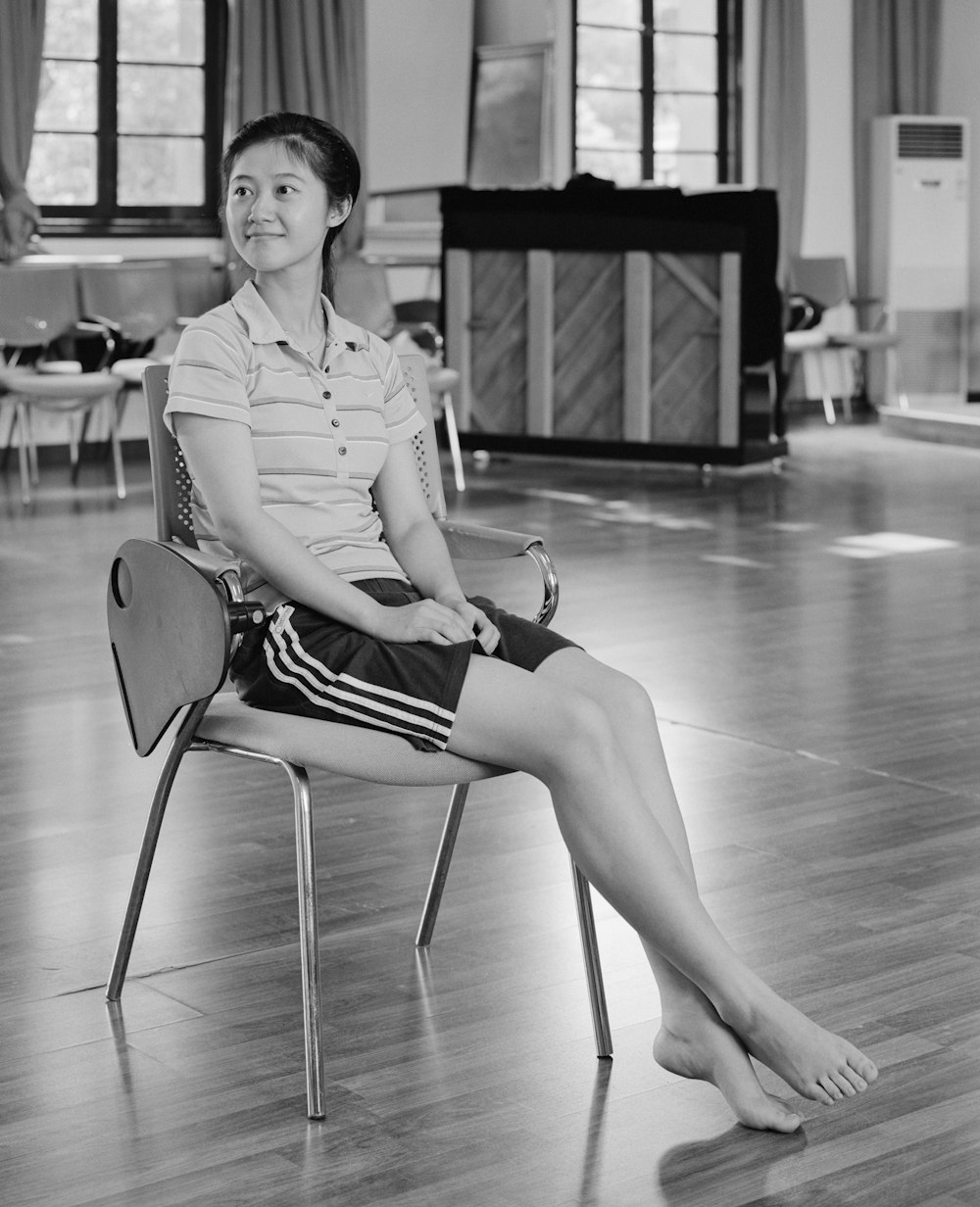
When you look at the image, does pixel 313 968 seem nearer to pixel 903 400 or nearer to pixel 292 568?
pixel 292 568

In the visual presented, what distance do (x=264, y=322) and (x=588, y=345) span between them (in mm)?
5885

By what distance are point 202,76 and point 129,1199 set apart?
7589mm

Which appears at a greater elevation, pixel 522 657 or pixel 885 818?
pixel 522 657

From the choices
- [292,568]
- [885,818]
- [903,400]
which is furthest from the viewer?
[903,400]

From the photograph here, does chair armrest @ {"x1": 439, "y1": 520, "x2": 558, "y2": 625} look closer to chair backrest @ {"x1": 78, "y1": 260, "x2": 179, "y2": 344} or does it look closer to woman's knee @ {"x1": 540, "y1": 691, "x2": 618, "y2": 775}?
woman's knee @ {"x1": 540, "y1": 691, "x2": 618, "y2": 775}

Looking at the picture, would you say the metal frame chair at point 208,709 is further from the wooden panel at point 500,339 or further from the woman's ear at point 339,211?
the wooden panel at point 500,339

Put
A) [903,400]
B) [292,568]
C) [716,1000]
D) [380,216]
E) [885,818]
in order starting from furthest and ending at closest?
[903,400], [380,216], [885,818], [292,568], [716,1000]

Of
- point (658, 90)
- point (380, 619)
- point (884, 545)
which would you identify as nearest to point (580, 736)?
point (380, 619)

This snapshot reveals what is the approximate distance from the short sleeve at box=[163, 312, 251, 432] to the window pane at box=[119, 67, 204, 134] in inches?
266

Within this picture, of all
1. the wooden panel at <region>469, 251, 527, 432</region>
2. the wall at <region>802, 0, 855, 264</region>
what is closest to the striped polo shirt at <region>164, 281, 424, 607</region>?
the wooden panel at <region>469, 251, 527, 432</region>

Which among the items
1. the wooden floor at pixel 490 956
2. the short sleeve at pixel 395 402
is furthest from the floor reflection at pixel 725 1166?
the short sleeve at pixel 395 402

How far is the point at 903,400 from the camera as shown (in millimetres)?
10383

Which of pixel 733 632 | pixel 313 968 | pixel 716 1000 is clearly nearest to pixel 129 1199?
pixel 313 968

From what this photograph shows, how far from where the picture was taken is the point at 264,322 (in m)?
2.17
